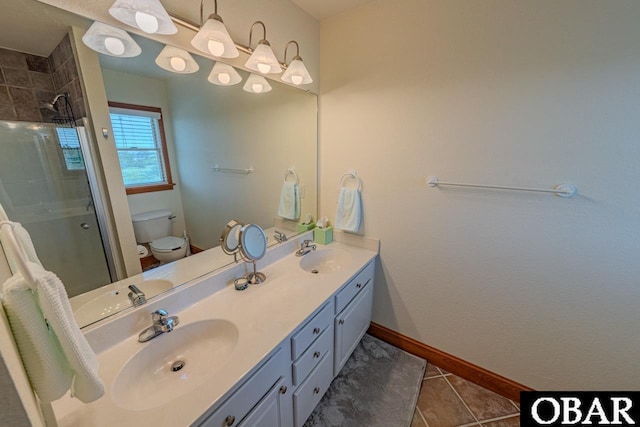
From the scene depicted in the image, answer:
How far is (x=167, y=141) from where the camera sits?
3.76 ft

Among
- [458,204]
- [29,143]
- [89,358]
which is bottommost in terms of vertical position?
[89,358]

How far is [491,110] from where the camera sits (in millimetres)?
1288

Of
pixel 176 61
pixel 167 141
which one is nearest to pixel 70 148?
pixel 167 141

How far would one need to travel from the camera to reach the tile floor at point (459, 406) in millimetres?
1369

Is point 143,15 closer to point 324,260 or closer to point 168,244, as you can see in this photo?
point 168,244

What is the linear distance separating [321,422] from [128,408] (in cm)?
103

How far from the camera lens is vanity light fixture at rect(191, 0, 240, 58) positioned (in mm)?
1025

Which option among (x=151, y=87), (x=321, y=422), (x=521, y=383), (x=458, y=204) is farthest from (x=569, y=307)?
(x=151, y=87)

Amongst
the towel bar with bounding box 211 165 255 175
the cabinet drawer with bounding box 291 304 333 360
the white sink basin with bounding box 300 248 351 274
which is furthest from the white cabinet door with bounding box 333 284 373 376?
the towel bar with bounding box 211 165 255 175

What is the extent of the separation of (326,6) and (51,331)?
6.45 ft

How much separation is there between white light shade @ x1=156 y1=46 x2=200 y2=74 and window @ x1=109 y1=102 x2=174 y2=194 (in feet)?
0.64

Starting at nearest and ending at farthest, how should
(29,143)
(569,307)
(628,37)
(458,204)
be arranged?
(29,143)
(628,37)
(569,307)
(458,204)

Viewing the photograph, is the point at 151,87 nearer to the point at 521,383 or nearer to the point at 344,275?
the point at 344,275

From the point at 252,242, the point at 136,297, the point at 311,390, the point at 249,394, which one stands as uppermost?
the point at 252,242
